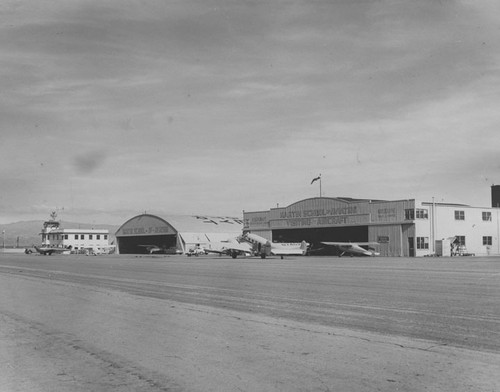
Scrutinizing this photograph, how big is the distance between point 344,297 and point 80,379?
39.1 feet

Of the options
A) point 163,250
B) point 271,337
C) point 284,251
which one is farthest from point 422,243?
point 271,337

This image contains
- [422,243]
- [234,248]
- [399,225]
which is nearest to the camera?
[234,248]

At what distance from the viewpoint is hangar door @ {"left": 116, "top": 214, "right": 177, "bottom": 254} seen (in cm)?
10500

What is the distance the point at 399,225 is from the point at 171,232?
4796 centimetres

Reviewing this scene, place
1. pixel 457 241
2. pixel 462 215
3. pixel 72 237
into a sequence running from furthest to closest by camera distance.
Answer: pixel 72 237
pixel 462 215
pixel 457 241

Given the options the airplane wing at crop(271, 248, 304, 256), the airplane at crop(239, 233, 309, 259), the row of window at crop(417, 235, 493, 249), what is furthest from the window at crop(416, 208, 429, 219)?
the airplane wing at crop(271, 248, 304, 256)

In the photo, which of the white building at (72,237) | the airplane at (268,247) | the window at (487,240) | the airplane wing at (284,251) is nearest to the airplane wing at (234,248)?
the airplane at (268,247)

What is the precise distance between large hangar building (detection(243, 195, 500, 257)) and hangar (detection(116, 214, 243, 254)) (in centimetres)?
2214

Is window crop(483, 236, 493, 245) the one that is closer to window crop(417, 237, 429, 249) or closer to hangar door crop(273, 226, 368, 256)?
window crop(417, 237, 429, 249)

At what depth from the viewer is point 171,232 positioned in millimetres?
103750

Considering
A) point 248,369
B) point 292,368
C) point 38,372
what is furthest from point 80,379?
point 292,368

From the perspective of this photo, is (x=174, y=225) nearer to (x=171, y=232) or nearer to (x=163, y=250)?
(x=171, y=232)

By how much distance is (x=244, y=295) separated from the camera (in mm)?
19375

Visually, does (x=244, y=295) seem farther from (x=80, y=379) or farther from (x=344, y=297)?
(x=80, y=379)
